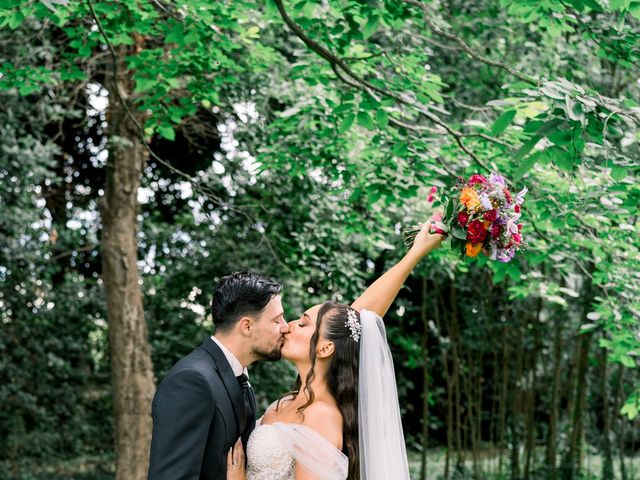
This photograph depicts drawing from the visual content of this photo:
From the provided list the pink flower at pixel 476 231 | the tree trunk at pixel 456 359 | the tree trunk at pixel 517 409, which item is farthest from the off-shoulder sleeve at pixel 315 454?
the tree trunk at pixel 517 409

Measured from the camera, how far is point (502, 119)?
3518 mm

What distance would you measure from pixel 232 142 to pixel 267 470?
21.3 ft

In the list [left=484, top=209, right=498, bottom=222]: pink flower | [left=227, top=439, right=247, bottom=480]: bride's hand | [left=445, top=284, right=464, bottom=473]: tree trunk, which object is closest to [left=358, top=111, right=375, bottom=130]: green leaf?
[left=484, top=209, right=498, bottom=222]: pink flower

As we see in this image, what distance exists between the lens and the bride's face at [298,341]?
3.25 m

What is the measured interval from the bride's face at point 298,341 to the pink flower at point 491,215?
30.5 inches

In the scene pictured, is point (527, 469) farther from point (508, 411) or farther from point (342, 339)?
point (342, 339)

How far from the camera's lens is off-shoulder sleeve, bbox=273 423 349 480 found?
3.11 meters

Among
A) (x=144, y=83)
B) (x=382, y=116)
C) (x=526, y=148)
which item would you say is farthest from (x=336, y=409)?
(x=144, y=83)

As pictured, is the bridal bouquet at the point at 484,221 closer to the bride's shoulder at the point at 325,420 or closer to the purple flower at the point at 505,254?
the purple flower at the point at 505,254

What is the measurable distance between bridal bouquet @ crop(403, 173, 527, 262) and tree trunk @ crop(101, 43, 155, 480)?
464cm

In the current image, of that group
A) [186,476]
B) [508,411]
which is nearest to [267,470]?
[186,476]

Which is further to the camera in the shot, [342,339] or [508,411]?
[508,411]

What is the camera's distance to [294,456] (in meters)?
3.13

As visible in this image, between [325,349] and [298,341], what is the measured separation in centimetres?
11
